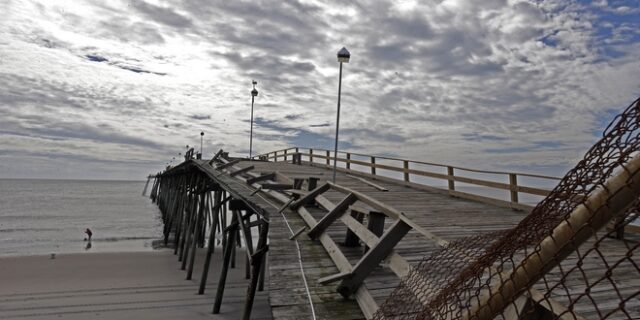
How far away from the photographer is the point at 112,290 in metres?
16.3

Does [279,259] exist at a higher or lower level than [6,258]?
higher

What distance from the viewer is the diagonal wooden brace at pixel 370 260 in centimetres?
469

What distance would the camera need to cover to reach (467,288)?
2.62 m

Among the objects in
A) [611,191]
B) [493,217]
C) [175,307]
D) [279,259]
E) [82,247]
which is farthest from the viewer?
[82,247]

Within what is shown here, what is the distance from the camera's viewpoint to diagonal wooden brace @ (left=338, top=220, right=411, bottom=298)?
469 cm

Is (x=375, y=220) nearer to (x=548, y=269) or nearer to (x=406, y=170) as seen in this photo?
(x=548, y=269)

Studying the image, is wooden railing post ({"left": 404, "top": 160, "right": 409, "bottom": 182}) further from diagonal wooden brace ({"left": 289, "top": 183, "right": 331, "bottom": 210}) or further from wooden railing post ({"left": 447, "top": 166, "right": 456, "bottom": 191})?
diagonal wooden brace ({"left": 289, "top": 183, "right": 331, "bottom": 210})

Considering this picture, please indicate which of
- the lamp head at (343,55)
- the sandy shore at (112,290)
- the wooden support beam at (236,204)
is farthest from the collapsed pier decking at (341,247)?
the sandy shore at (112,290)

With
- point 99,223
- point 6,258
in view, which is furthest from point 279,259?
point 99,223

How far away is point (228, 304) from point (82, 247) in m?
21.5

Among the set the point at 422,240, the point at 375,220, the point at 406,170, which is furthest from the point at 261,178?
the point at 375,220

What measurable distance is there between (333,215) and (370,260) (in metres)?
1.96

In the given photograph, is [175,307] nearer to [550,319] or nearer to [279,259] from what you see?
[279,259]

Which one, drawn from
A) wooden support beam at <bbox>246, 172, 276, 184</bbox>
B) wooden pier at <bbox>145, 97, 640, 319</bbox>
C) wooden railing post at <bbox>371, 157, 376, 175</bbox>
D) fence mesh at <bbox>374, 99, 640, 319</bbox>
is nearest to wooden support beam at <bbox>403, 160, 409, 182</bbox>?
wooden railing post at <bbox>371, 157, 376, 175</bbox>
